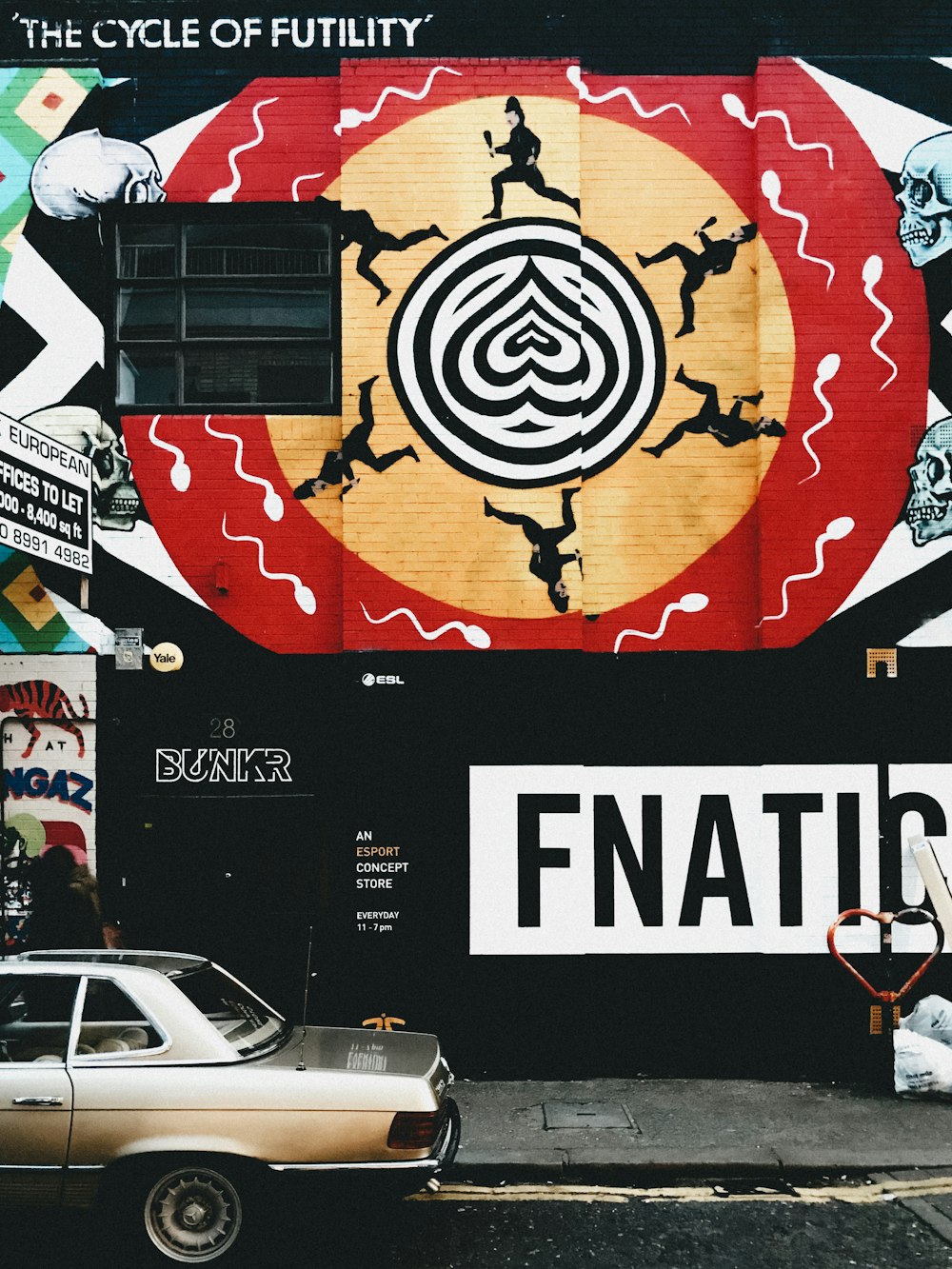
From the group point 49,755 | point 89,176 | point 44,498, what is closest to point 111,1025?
point 49,755

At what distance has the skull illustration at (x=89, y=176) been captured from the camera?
30.3 feet

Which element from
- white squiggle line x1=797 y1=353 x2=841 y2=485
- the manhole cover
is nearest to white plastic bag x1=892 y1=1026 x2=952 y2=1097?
the manhole cover

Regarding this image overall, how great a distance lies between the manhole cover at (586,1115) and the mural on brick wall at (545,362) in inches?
136

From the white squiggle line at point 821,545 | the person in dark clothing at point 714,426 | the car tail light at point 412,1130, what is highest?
the person in dark clothing at point 714,426

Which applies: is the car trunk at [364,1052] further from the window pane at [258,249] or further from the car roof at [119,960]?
the window pane at [258,249]

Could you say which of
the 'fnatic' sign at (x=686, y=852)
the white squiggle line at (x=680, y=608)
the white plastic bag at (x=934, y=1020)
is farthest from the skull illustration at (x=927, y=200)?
the white plastic bag at (x=934, y=1020)

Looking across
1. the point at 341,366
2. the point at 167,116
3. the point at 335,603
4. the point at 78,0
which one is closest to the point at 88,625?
the point at 335,603

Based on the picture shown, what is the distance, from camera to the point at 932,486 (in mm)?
9023

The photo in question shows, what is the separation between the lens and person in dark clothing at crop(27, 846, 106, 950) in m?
8.35

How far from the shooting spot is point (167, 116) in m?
9.33

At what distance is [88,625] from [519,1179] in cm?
532

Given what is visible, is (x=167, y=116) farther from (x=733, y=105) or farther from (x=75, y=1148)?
(x=75, y=1148)

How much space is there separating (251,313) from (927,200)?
5.62m

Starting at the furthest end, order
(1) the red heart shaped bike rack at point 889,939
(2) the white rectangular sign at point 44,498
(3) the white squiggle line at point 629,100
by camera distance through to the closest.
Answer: (3) the white squiggle line at point 629,100 < (1) the red heart shaped bike rack at point 889,939 < (2) the white rectangular sign at point 44,498
